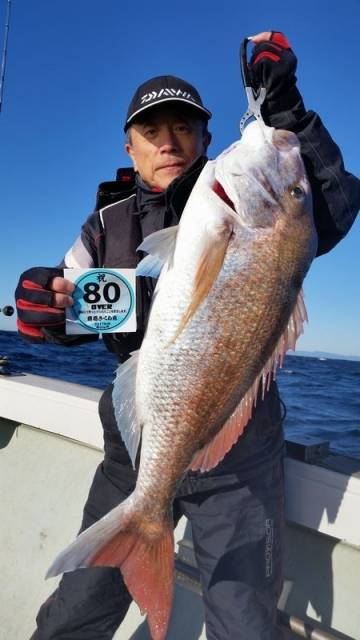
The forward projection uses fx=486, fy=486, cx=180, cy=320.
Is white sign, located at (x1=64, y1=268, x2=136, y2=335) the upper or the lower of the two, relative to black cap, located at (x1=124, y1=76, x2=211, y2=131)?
lower

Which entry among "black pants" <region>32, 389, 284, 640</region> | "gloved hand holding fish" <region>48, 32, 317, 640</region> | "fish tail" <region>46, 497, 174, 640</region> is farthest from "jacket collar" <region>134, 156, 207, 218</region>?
"fish tail" <region>46, 497, 174, 640</region>

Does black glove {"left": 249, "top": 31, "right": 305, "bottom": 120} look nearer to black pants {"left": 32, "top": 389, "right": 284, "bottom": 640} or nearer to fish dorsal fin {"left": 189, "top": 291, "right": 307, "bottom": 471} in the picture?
fish dorsal fin {"left": 189, "top": 291, "right": 307, "bottom": 471}

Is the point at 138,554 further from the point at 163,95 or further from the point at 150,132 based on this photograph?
the point at 163,95

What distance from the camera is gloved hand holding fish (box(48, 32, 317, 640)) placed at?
5.70 feet

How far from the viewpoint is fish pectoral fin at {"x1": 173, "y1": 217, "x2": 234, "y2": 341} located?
1740mm

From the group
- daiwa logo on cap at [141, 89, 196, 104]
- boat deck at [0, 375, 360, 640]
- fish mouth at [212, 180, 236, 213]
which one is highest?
daiwa logo on cap at [141, 89, 196, 104]

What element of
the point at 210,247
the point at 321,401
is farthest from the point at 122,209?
the point at 321,401

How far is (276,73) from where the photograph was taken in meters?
1.92

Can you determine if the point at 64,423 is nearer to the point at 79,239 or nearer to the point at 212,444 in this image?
the point at 79,239

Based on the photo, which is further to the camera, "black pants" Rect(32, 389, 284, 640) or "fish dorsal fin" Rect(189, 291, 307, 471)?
"black pants" Rect(32, 389, 284, 640)

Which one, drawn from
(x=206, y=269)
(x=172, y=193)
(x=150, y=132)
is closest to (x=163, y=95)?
(x=150, y=132)

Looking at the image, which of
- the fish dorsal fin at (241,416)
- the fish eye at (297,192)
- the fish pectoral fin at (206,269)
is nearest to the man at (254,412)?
the fish eye at (297,192)

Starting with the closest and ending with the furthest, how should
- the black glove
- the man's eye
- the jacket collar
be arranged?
the black glove, the jacket collar, the man's eye

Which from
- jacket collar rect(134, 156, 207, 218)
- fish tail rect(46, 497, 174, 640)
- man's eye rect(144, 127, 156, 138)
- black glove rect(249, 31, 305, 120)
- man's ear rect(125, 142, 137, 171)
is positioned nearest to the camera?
fish tail rect(46, 497, 174, 640)
